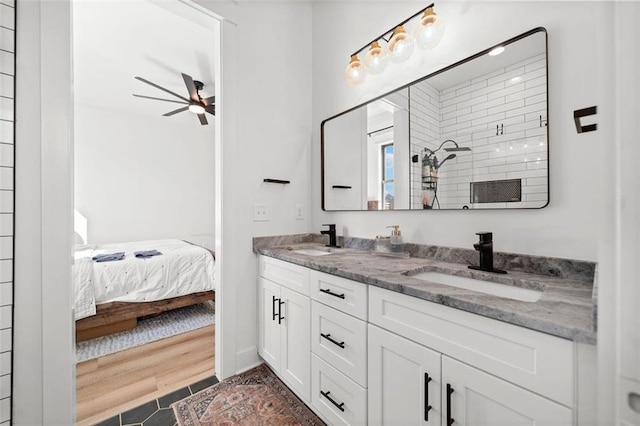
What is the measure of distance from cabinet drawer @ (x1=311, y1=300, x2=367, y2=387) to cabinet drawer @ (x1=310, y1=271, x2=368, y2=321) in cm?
3

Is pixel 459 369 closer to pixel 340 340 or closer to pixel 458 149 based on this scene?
pixel 340 340

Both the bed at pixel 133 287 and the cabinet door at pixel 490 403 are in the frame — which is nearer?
the cabinet door at pixel 490 403

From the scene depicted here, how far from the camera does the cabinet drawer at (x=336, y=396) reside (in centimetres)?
112

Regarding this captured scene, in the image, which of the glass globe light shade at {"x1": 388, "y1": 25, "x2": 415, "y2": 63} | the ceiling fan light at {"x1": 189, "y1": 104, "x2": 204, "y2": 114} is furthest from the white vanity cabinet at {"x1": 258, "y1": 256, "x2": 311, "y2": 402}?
the ceiling fan light at {"x1": 189, "y1": 104, "x2": 204, "y2": 114}

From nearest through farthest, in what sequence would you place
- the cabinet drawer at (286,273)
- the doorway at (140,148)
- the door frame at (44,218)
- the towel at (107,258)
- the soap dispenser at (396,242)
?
the door frame at (44,218)
the cabinet drawer at (286,273)
the soap dispenser at (396,242)
the doorway at (140,148)
the towel at (107,258)

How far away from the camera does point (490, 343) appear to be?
736mm

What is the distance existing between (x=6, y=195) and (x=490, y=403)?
6.33ft

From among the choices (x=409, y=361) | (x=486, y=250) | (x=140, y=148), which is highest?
(x=140, y=148)

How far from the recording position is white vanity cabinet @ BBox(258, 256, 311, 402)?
143cm

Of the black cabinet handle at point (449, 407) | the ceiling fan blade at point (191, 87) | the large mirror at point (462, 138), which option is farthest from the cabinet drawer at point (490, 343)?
the ceiling fan blade at point (191, 87)

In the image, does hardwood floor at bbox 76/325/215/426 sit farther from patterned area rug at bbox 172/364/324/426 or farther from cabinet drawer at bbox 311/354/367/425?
cabinet drawer at bbox 311/354/367/425

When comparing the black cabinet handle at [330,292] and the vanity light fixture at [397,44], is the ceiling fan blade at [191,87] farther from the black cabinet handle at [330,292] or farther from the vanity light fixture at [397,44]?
the black cabinet handle at [330,292]

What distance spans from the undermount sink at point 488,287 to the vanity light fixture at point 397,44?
1.21 metres

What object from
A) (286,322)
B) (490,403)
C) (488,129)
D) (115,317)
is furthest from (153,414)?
(488,129)
